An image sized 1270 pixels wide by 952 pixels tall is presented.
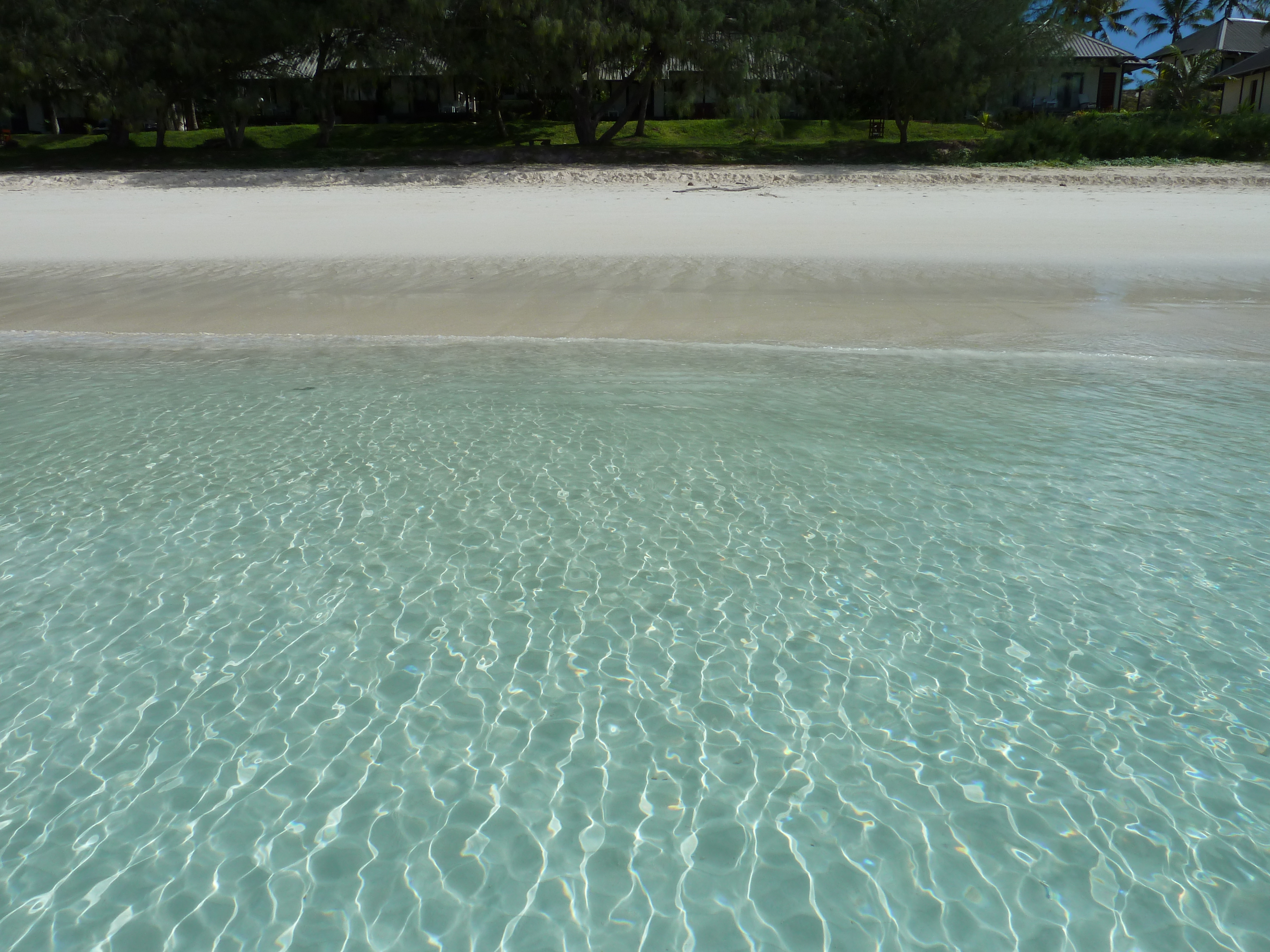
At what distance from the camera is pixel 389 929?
2324 mm

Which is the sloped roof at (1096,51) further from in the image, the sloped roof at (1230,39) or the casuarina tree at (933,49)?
the casuarina tree at (933,49)

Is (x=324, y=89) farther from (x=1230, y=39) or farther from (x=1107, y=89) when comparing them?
(x=1230, y=39)

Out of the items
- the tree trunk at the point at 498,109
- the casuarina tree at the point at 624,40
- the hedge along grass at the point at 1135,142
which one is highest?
the casuarina tree at the point at 624,40

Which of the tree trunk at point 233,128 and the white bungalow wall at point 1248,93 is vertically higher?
the white bungalow wall at point 1248,93

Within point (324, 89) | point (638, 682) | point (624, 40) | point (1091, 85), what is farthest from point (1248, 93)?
point (638, 682)

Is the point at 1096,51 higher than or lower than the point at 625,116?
higher

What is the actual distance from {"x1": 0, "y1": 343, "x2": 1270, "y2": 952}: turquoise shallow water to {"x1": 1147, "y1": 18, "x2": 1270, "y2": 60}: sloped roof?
149ft

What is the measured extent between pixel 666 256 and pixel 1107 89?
3546 centimetres

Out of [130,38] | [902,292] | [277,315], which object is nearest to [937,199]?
[902,292]

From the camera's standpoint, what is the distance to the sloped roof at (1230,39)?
4312cm

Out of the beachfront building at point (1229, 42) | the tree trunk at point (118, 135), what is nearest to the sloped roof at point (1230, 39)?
the beachfront building at point (1229, 42)

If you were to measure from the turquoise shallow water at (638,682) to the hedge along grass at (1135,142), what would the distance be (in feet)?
53.3

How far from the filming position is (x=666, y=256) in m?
11.6

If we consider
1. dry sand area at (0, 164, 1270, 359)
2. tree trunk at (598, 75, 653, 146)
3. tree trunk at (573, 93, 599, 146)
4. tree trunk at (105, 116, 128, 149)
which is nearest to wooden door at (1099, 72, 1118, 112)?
tree trunk at (598, 75, 653, 146)
